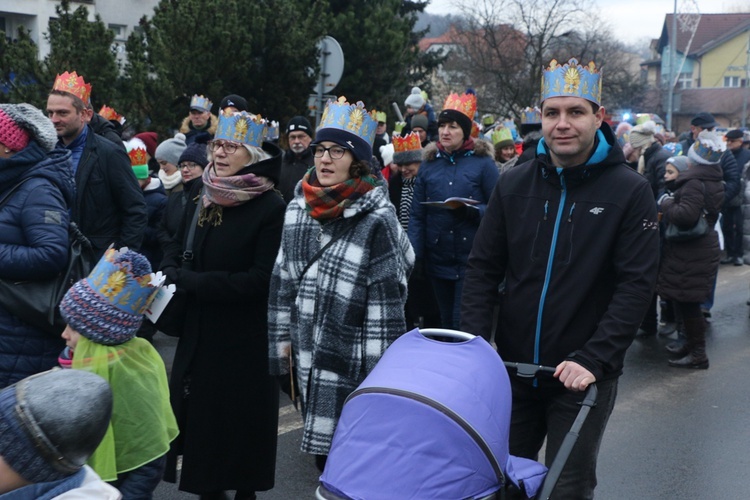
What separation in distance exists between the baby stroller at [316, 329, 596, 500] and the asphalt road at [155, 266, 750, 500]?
2184 millimetres

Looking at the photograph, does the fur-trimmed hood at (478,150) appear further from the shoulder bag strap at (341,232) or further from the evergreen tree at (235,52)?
the evergreen tree at (235,52)

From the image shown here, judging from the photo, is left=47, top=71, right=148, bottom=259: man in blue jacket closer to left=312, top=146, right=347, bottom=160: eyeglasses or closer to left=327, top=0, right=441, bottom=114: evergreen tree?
left=312, top=146, right=347, bottom=160: eyeglasses

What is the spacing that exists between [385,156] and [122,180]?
575cm

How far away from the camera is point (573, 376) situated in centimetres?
337

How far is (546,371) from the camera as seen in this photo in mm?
3521

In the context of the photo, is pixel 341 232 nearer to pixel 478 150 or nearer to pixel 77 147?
pixel 77 147

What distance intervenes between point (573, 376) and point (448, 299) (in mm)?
4176

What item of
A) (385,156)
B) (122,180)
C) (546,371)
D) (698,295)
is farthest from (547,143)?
(385,156)

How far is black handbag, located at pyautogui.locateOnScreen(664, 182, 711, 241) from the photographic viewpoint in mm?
8664

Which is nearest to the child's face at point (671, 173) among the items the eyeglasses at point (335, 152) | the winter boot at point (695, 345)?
the winter boot at point (695, 345)

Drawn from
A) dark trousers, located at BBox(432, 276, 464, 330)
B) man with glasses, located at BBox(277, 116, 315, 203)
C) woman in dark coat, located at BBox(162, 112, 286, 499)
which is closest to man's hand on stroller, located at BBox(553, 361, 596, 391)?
woman in dark coat, located at BBox(162, 112, 286, 499)

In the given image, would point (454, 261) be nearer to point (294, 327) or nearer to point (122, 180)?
point (122, 180)

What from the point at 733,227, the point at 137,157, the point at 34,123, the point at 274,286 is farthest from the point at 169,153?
the point at 733,227

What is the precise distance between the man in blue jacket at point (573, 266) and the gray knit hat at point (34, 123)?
2.53m
